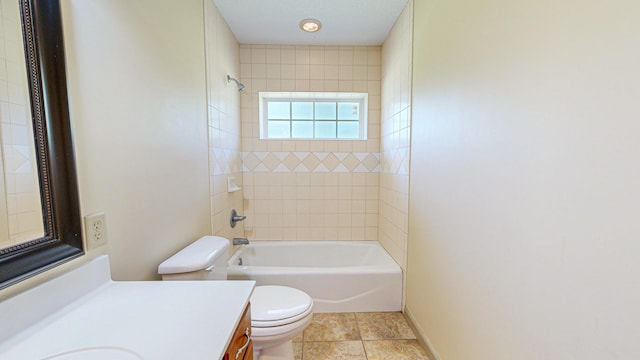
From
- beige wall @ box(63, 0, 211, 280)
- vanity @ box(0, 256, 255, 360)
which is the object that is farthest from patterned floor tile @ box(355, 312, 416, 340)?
beige wall @ box(63, 0, 211, 280)

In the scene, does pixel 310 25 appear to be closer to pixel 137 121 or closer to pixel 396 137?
pixel 396 137

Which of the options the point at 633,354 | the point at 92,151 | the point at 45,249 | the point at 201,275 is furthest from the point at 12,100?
the point at 633,354

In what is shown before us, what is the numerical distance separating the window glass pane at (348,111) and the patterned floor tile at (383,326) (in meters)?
1.91

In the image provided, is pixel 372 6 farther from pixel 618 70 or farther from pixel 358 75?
pixel 618 70

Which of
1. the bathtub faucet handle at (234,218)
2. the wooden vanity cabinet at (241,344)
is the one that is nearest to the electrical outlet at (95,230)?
the wooden vanity cabinet at (241,344)

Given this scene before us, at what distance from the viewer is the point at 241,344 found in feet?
2.56

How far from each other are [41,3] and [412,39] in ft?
6.13

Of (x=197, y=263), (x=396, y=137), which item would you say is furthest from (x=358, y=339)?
(x=396, y=137)

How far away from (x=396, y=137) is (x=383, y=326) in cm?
146

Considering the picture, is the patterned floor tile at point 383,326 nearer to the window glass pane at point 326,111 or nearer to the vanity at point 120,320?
the vanity at point 120,320

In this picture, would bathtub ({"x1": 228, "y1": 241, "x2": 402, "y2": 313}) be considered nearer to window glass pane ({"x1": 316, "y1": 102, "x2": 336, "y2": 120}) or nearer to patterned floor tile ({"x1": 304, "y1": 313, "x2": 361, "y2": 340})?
patterned floor tile ({"x1": 304, "y1": 313, "x2": 361, "y2": 340})

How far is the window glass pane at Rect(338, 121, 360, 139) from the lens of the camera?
9.21 ft

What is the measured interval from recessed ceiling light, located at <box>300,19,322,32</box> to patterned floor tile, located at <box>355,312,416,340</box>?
2377mm

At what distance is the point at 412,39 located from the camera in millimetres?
1814
